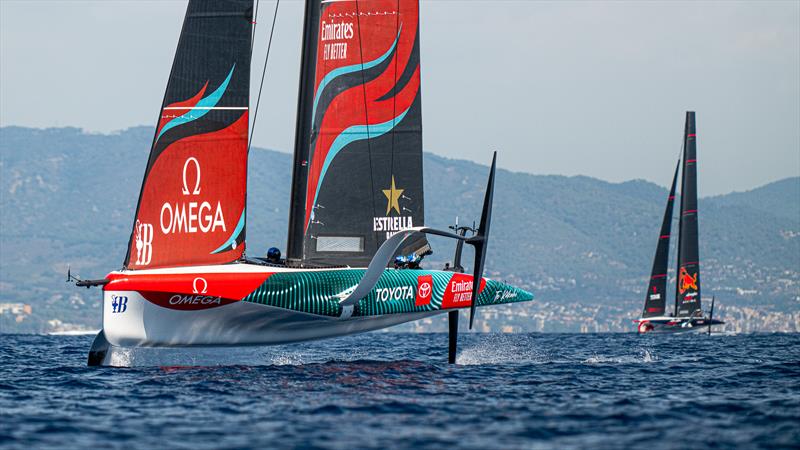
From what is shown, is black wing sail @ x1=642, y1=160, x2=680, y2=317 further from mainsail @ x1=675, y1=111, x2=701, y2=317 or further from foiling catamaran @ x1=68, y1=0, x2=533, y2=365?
foiling catamaran @ x1=68, y1=0, x2=533, y2=365

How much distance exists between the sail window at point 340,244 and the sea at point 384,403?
2219 millimetres

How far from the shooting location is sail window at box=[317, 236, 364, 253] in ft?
82.8

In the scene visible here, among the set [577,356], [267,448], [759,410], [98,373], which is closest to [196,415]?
[267,448]

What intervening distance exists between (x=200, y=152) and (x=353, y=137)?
4.25 meters

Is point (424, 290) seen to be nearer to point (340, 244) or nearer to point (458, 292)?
point (458, 292)

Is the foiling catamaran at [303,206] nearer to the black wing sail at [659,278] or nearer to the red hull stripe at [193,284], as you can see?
the red hull stripe at [193,284]

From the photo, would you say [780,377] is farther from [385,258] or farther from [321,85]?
[321,85]

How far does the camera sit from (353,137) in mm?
25703

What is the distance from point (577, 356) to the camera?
31.2 m

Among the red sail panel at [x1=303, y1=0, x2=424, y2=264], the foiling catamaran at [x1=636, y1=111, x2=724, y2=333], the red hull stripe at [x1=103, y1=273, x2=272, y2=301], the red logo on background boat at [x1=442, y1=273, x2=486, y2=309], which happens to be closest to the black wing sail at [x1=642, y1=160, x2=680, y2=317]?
the foiling catamaran at [x1=636, y1=111, x2=724, y2=333]

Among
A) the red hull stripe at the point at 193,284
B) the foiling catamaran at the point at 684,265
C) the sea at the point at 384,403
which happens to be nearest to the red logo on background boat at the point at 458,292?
the sea at the point at 384,403

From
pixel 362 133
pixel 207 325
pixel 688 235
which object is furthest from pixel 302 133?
pixel 688 235

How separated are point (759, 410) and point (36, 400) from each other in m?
9.70

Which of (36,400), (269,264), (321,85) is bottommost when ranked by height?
(36,400)
